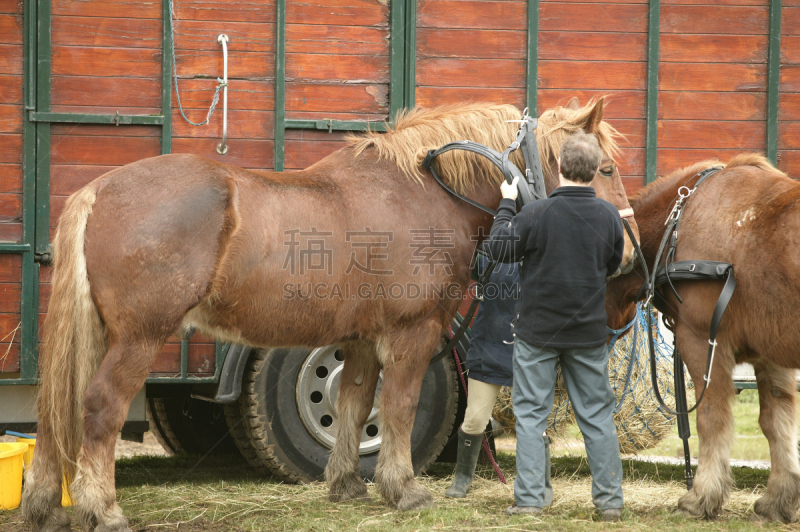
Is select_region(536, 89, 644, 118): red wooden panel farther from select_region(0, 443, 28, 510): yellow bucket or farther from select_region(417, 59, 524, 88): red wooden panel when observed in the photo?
select_region(0, 443, 28, 510): yellow bucket

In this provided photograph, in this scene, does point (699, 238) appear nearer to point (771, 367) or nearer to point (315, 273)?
point (771, 367)

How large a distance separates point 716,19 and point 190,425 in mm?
4560

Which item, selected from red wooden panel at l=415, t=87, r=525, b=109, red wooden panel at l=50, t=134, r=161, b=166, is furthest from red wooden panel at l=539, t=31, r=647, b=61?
red wooden panel at l=50, t=134, r=161, b=166

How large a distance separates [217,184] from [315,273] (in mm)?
599

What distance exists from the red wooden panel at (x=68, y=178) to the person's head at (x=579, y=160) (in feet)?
8.21

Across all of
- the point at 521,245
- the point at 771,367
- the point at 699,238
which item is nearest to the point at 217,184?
the point at 521,245

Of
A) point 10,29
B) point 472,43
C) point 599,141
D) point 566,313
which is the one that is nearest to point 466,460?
Result: point 566,313

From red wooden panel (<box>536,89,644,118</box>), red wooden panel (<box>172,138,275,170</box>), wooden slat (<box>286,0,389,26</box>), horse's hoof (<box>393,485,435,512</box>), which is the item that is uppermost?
wooden slat (<box>286,0,389,26</box>)

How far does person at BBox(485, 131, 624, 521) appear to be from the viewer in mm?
3109

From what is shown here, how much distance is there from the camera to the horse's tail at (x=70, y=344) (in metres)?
2.96

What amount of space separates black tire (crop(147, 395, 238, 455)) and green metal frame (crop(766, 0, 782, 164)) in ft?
13.5

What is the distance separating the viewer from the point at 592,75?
13.6 ft

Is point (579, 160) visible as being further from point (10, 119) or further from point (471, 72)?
point (10, 119)

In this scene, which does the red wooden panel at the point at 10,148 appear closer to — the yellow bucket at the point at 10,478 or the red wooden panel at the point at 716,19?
the yellow bucket at the point at 10,478
